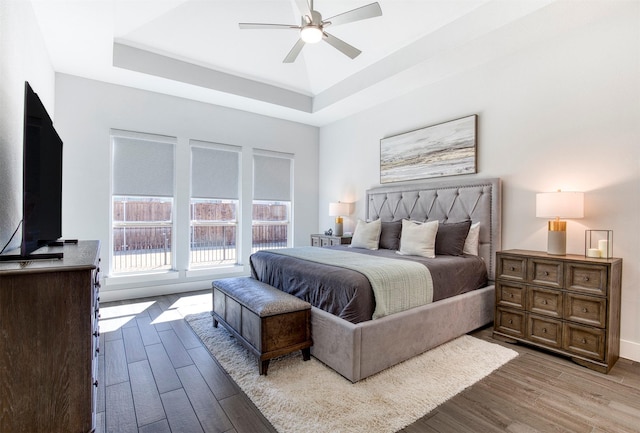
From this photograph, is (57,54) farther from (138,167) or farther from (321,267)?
(321,267)

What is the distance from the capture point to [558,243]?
288 cm

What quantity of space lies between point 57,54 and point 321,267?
3822 millimetres

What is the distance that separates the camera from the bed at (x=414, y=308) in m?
2.34

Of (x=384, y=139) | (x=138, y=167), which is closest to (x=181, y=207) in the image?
(x=138, y=167)

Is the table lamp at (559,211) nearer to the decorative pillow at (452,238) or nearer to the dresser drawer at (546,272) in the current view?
the dresser drawer at (546,272)

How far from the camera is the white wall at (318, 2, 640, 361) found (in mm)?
2744

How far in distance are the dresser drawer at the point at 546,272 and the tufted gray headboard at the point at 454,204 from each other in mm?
696

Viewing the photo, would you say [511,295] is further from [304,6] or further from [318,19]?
[304,6]

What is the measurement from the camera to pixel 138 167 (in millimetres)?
4602

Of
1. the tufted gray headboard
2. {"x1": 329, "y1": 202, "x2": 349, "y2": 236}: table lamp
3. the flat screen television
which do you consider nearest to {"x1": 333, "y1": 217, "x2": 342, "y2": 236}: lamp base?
{"x1": 329, "y1": 202, "x2": 349, "y2": 236}: table lamp

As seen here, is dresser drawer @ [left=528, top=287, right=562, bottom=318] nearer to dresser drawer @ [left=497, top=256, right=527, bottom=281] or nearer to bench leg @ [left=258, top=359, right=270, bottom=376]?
dresser drawer @ [left=497, top=256, right=527, bottom=281]

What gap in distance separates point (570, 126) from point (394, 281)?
2.36 meters

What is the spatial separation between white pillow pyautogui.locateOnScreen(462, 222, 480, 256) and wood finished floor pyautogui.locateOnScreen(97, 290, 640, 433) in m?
1.08

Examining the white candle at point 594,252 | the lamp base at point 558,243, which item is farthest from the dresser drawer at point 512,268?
the white candle at point 594,252
